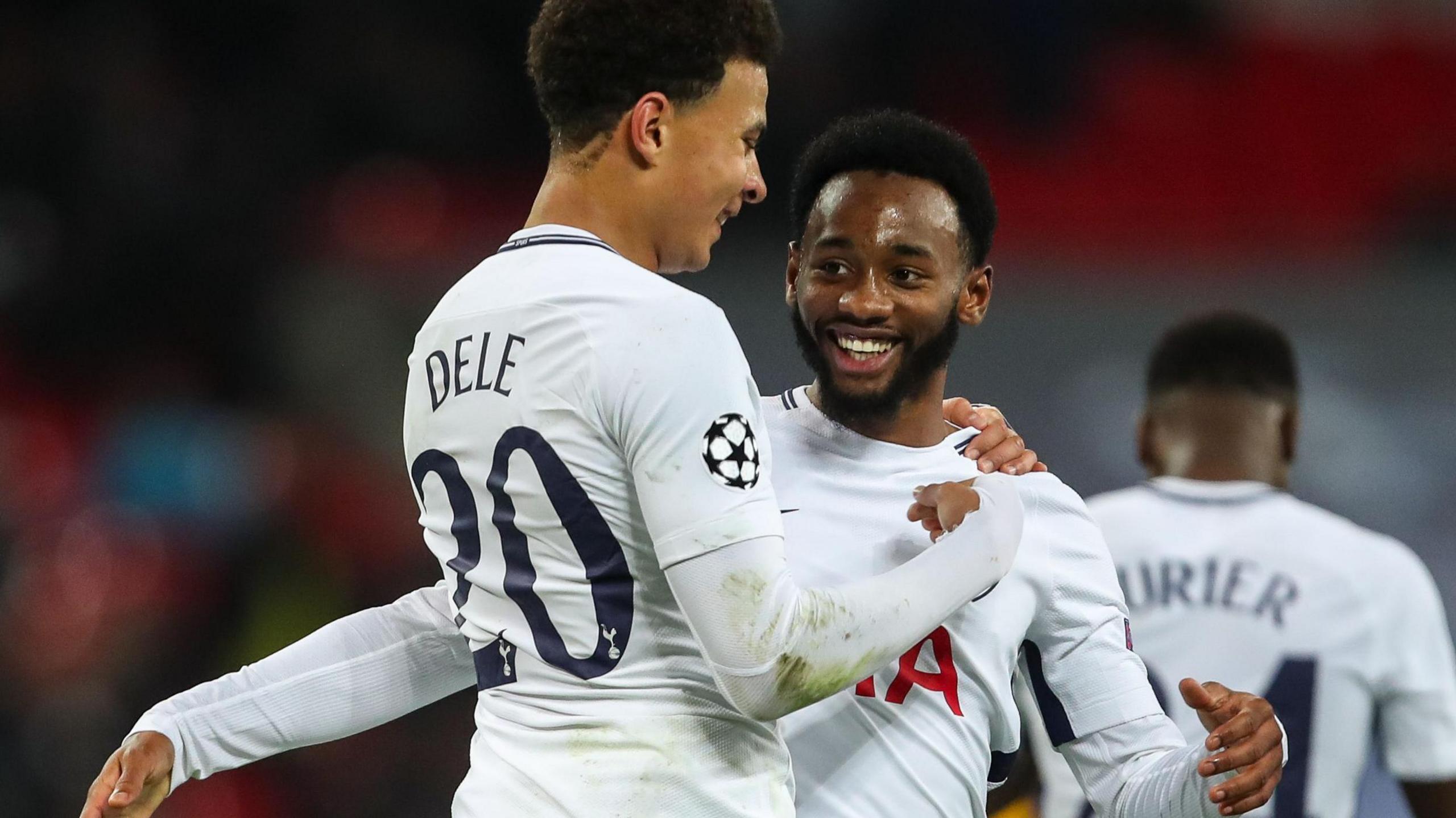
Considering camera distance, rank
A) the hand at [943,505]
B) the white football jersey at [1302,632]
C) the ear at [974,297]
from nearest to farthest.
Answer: the hand at [943,505]
the ear at [974,297]
the white football jersey at [1302,632]

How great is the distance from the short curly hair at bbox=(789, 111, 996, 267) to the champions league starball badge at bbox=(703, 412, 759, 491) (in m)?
0.93

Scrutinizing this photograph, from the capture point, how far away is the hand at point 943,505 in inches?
92.9

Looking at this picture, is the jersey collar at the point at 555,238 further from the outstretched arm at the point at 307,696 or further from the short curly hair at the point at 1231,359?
the short curly hair at the point at 1231,359

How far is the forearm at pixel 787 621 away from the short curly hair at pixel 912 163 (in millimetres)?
881

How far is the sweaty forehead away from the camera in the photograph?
8.91 ft

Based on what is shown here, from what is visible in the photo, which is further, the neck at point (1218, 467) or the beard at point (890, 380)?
the neck at point (1218, 467)

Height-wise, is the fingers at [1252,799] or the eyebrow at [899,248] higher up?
the eyebrow at [899,248]

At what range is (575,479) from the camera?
2023 mm

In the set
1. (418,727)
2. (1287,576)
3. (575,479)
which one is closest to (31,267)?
(418,727)

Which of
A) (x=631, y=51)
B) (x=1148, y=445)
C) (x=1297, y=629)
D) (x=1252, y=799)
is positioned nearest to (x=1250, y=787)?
(x=1252, y=799)

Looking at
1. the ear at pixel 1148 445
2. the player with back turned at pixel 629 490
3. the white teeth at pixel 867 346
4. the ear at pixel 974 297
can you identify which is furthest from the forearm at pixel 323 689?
the ear at pixel 1148 445

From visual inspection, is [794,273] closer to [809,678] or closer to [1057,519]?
[1057,519]

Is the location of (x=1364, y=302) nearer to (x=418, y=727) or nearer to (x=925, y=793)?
(x=418, y=727)

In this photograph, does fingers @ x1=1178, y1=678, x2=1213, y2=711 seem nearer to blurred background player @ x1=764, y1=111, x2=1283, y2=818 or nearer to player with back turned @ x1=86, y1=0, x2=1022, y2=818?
blurred background player @ x1=764, y1=111, x2=1283, y2=818
